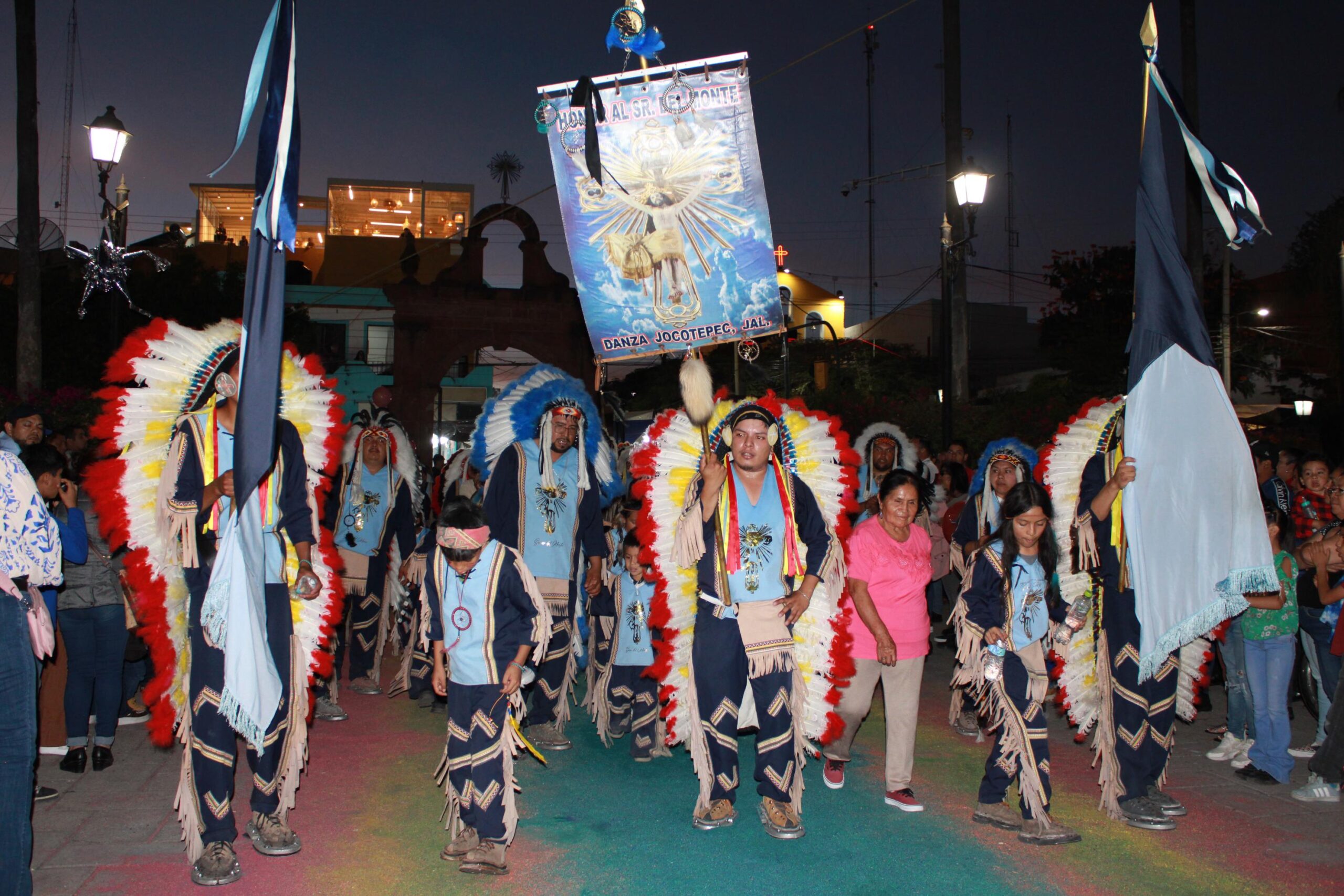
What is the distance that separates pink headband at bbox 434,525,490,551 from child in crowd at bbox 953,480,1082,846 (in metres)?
2.36

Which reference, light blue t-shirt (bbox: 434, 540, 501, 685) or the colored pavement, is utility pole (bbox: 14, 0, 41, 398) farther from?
light blue t-shirt (bbox: 434, 540, 501, 685)

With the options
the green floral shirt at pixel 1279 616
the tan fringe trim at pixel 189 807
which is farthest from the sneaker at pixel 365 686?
the green floral shirt at pixel 1279 616

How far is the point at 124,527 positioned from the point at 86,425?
466 cm

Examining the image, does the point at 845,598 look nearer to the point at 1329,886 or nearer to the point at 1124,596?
the point at 1124,596

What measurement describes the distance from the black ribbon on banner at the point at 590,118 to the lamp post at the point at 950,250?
22.1 feet

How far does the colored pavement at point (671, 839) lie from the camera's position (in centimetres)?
Answer: 421

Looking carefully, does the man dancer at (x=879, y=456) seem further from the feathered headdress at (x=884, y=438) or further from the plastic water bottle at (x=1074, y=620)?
the plastic water bottle at (x=1074, y=620)

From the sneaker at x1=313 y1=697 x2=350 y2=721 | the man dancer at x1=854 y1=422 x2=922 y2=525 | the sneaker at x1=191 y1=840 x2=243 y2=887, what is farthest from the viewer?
the man dancer at x1=854 y1=422 x2=922 y2=525

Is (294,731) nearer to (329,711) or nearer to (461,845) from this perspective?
(461,845)

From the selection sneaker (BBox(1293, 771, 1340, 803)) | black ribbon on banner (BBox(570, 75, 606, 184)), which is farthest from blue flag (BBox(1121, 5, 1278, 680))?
black ribbon on banner (BBox(570, 75, 606, 184))

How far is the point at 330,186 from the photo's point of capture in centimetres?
5038

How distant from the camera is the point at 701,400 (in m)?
4.94

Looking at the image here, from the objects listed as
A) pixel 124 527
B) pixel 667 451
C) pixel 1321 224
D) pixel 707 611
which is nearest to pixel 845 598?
pixel 707 611

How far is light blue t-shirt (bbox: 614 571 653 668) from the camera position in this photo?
6.43 meters
